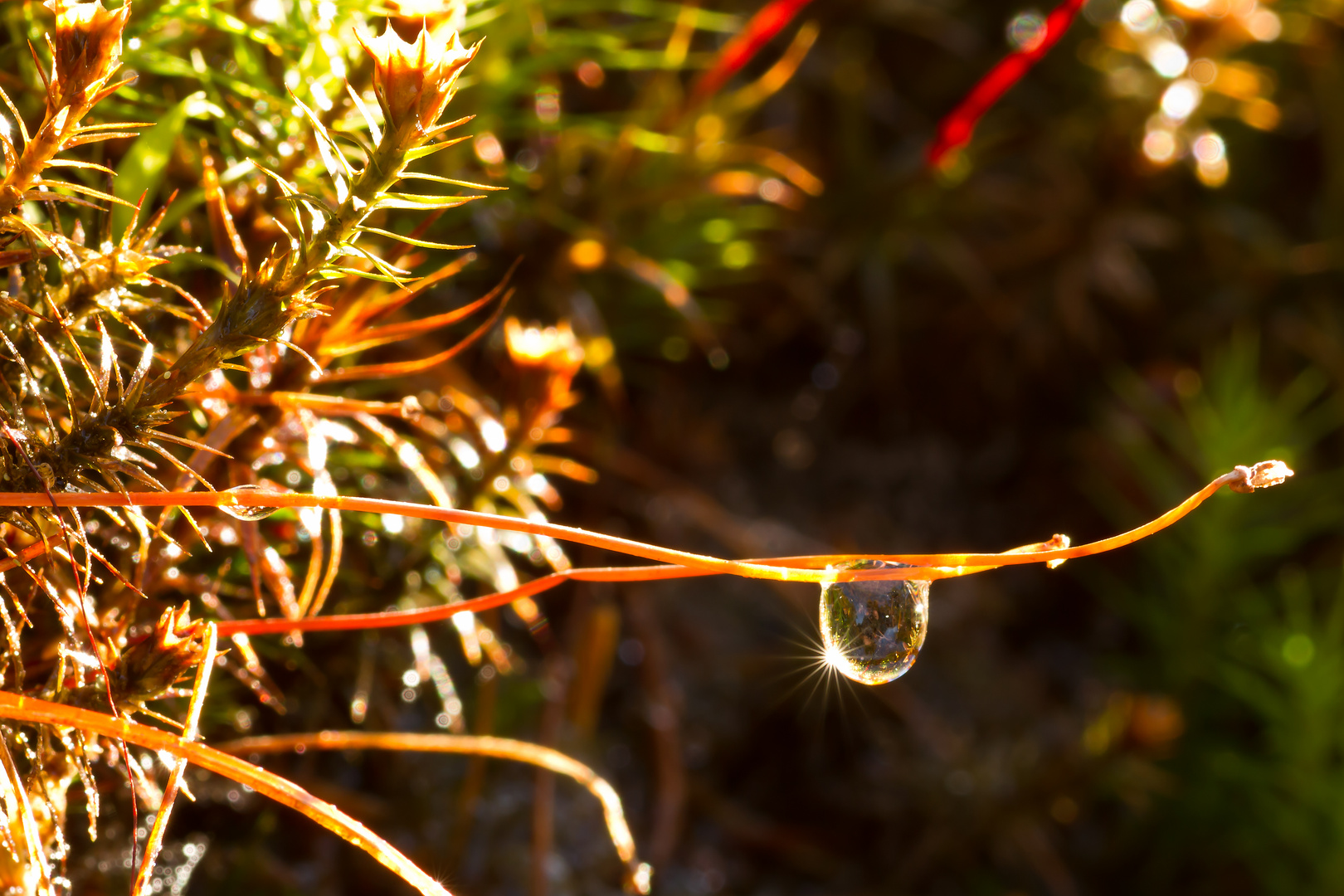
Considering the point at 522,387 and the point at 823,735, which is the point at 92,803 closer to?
the point at 522,387

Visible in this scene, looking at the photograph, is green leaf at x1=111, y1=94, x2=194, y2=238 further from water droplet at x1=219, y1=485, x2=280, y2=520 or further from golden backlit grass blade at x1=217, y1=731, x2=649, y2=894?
golden backlit grass blade at x1=217, y1=731, x2=649, y2=894

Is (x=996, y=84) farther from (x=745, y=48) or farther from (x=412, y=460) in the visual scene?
(x=412, y=460)

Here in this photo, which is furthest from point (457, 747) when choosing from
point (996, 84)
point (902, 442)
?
point (902, 442)

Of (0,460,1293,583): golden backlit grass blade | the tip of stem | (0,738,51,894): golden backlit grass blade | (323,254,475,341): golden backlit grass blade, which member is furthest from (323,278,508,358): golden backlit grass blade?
the tip of stem

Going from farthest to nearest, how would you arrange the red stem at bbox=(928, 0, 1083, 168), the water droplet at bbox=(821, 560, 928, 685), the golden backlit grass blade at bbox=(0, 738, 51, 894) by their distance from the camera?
the red stem at bbox=(928, 0, 1083, 168) → the water droplet at bbox=(821, 560, 928, 685) → the golden backlit grass blade at bbox=(0, 738, 51, 894)

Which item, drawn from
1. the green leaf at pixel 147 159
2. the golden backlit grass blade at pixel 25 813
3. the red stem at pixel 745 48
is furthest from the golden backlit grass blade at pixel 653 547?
the red stem at pixel 745 48

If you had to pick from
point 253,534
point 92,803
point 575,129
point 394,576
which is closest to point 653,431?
point 575,129
